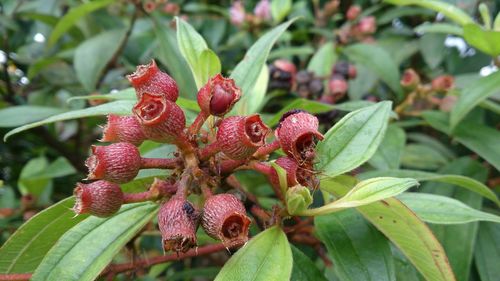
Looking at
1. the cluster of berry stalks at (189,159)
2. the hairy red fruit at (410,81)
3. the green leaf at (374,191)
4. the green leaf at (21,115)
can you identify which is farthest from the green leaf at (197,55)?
the hairy red fruit at (410,81)

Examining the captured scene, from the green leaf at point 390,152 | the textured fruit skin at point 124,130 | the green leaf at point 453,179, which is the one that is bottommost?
the green leaf at point 390,152

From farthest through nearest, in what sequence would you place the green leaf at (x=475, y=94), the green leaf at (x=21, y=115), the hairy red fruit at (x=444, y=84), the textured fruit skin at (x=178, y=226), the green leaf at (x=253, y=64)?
the hairy red fruit at (x=444, y=84)
the green leaf at (x=21, y=115)
the green leaf at (x=475, y=94)
the green leaf at (x=253, y=64)
the textured fruit skin at (x=178, y=226)

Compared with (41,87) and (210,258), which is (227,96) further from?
(41,87)

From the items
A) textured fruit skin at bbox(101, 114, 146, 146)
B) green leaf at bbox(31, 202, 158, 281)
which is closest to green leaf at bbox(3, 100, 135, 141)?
textured fruit skin at bbox(101, 114, 146, 146)

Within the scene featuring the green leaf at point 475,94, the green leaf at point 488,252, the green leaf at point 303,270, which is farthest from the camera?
the green leaf at point 475,94

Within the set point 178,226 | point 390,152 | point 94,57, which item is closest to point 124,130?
point 178,226

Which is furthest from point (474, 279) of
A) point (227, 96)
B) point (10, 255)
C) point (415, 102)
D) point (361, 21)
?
point (361, 21)

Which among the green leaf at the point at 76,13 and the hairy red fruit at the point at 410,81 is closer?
the hairy red fruit at the point at 410,81

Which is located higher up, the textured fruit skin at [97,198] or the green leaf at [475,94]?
the textured fruit skin at [97,198]

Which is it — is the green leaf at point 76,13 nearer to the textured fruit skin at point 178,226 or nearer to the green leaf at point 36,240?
the green leaf at point 36,240
